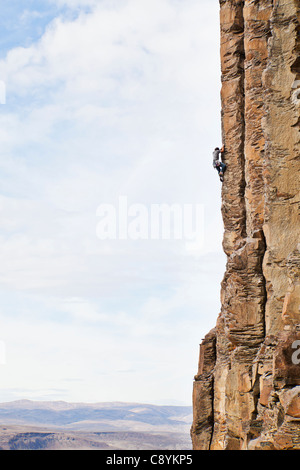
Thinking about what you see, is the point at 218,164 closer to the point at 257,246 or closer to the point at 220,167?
the point at 220,167

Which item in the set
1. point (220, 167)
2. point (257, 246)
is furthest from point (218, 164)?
point (257, 246)

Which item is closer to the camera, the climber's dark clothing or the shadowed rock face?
the shadowed rock face

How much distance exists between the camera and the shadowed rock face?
70.3 feet

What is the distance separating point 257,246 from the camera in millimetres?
28297

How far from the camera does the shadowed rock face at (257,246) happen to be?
70.3 ft

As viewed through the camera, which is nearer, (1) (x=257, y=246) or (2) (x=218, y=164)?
(1) (x=257, y=246)

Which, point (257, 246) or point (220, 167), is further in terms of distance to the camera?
point (220, 167)

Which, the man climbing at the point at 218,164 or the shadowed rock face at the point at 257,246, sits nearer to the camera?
the shadowed rock face at the point at 257,246

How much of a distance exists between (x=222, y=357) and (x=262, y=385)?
7.86 meters

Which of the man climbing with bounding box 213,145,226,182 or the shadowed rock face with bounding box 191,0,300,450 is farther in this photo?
the man climbing with bounding box 213,145,226,182

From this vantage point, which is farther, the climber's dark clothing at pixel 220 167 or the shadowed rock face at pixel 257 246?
the climber's dark clothing at pixel 220 167

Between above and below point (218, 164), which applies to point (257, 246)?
below

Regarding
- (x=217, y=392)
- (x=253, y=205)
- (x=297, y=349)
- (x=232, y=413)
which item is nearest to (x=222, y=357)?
(x=217, y=392)
